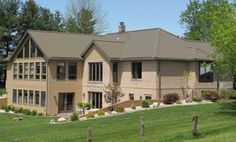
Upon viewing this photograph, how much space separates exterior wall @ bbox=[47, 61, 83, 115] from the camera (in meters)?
43.6

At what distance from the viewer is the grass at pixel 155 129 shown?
1850 centimetres

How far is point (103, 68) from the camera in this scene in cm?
4341

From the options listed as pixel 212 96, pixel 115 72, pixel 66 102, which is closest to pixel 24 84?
pixel 66 102

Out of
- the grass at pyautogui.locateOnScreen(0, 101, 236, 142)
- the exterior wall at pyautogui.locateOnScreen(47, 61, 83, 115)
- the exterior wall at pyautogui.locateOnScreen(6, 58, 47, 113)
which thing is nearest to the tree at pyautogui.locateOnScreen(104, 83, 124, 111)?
the exterior wall at pyautogui.locateOnScreen(47, 61, 83, 115)

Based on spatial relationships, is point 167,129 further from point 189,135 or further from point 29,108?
point 29,108

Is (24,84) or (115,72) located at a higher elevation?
(115,72)

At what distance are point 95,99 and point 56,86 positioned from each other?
14.2 feet

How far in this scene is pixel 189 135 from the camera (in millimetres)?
18531

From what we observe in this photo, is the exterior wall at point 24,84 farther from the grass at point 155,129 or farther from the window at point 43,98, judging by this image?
the grass at point 155,129

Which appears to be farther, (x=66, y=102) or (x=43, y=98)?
(x=66, y=102)

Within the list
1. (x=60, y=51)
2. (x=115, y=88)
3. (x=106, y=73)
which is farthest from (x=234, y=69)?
(x=60, y=51)

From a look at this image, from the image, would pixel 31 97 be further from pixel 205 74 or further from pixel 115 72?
pixel 205 74

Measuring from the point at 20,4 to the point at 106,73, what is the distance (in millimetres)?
48571

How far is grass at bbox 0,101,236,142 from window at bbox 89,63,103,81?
1440 cm
